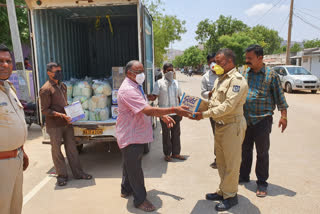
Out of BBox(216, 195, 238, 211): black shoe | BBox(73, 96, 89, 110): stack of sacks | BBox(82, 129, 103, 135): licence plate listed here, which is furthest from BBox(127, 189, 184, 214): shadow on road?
BBox(73, 96, 89, 110): stack of sacks

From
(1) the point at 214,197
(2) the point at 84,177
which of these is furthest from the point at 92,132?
(1) the point at 214,197

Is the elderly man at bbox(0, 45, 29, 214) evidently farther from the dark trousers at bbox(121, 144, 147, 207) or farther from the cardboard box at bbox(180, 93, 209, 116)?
→ the cardboard box at bbox(180, 93, 209, 116)

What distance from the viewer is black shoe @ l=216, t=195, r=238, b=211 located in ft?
10.6

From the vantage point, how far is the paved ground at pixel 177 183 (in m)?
3.38

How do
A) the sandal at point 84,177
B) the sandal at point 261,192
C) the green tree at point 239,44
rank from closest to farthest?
the sandal at point 261,192
the sandal at point 84,177
the green tree at point 239,44

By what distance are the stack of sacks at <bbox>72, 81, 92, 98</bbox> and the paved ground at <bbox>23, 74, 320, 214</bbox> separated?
4.49 ft

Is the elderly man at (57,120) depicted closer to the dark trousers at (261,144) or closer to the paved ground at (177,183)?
the paved ground at (177,183)

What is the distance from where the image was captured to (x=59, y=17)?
235 inches

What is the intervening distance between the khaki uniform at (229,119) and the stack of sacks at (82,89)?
271cm

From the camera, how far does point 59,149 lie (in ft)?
13.9

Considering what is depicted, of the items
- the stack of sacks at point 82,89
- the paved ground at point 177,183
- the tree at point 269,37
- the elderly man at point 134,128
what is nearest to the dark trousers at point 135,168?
the elderly man at point 134,128

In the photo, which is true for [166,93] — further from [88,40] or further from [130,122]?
[88,40]

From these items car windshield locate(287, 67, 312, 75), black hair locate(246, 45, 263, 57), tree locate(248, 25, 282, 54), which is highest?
tree locate(248, 25, 282, 54)

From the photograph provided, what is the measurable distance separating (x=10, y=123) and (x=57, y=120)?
78.4 inches
